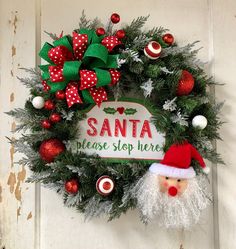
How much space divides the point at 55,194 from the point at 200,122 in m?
0.38

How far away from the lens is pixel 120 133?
81cm

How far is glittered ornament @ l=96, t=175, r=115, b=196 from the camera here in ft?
2.35

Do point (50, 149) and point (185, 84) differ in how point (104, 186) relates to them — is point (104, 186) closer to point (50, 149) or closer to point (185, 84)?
point (50, 149)

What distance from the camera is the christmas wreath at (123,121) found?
2.36ft

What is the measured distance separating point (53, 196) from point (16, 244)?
14 centimetres

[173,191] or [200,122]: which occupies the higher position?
[200,122]

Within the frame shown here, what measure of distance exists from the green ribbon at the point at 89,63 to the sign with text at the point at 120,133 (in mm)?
80

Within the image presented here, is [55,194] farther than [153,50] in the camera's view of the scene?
Yes

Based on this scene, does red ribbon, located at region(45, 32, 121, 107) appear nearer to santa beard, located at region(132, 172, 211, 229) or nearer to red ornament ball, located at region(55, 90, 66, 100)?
red ornament ball, located at region(55, 90, 66, 100)

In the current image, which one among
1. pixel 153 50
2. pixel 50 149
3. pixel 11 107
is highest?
pixel 153 50

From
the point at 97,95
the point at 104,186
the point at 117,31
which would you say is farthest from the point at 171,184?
the point at 117,31

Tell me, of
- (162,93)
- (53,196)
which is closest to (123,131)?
(162,93)

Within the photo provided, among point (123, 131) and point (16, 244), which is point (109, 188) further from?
point (16, 244)

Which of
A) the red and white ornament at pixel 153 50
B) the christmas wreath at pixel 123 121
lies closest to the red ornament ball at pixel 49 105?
the christmas wreath at pixel 123 121
